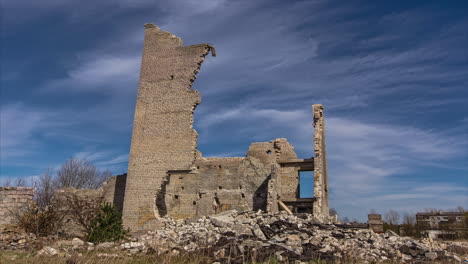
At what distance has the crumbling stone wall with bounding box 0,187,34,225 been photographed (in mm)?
12117

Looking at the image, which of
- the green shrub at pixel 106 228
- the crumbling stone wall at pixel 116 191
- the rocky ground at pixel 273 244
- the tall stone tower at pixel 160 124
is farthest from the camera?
the crumbling stone wall at pixel 116 191

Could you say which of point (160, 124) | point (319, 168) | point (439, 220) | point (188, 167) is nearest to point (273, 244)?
point (319, 168)

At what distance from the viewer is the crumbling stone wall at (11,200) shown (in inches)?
477

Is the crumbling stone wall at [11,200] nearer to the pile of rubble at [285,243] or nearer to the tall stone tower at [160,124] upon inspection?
the pile of rubble at [285,243]

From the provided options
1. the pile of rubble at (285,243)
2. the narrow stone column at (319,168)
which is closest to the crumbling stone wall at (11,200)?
the pile of rubble at (285,243)

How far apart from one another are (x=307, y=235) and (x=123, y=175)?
1054 cm

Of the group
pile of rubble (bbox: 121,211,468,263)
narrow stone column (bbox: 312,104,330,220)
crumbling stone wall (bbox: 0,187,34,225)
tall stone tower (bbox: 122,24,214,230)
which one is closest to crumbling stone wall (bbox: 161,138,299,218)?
tall stone tower (bbox: 122,24,214,230)

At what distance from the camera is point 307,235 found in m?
10.8

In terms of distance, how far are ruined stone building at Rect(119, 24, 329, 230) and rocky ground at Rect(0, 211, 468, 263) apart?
257 cm

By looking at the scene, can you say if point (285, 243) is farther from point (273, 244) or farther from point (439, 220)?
point (439, 220)

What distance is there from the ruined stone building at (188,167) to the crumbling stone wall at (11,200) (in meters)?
4.95

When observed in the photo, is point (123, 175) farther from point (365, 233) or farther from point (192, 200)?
point (365, 233)

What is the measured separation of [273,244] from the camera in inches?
363

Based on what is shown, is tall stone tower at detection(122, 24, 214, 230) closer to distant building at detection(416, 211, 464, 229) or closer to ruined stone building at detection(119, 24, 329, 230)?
ruined stone building at detection(119, 24, 329, 230)
